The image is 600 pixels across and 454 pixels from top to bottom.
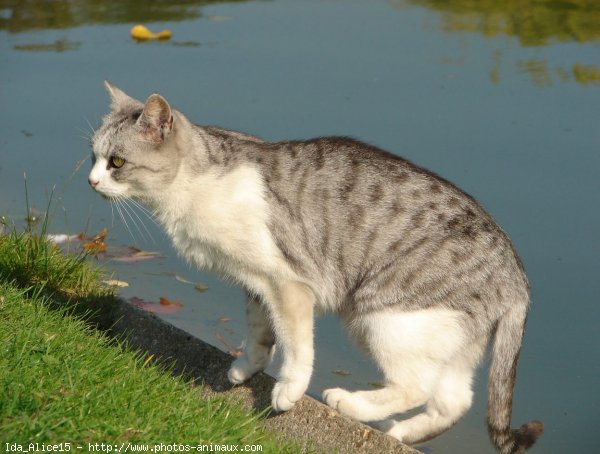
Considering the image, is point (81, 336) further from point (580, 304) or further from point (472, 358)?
point (580, 304)

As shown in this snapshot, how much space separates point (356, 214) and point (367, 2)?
4577 mm

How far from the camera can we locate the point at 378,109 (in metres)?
5.55

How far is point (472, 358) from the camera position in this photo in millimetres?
3242

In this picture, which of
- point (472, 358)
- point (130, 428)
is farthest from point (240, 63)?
point (130, 428)

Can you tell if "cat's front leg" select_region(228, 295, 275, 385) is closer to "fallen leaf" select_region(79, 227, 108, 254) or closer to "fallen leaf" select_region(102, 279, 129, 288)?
"fallen leaf" select_region(102, 279, 129, 288)

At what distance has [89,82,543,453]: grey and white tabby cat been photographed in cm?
314

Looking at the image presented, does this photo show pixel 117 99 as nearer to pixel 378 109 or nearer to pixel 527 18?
pixel 378 109

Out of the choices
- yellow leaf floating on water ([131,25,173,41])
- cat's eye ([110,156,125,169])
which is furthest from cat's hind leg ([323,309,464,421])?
yellow leaf floating on water ([131,25,173,41])

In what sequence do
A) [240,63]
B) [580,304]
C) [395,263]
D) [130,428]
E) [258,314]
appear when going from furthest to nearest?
[240,63], [580,304], [258,314], [395,263], [130,428]

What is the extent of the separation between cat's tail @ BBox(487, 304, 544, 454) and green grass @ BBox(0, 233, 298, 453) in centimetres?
70

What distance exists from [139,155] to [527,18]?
4.26m

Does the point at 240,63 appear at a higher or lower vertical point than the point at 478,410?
higher


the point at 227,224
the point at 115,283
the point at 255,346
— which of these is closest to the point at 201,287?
the point at 115,283

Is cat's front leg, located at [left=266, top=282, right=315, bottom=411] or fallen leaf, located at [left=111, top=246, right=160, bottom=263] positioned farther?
fallen leaf, located at [left=111, top=246, right=160, bottom=263]
